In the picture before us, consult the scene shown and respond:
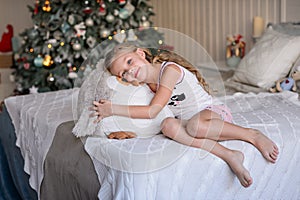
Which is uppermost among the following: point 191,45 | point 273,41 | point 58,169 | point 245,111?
point 191,45

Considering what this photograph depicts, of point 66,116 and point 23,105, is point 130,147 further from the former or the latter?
point 23,105

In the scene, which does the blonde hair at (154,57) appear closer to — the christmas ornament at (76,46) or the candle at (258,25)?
the candle at (258,25)

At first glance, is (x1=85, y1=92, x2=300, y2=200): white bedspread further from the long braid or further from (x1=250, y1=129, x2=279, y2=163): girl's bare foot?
the long braid

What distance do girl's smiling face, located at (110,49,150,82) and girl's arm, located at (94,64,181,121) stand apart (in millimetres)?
82

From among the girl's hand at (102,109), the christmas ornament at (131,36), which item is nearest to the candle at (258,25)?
the christmas ornament at (131,36)

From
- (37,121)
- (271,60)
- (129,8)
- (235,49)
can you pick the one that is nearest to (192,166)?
(37,121)

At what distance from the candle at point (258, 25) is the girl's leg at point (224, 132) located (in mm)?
2291

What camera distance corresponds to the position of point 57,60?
4301mm

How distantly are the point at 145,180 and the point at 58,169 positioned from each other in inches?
26.3

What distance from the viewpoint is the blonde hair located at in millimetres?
1681

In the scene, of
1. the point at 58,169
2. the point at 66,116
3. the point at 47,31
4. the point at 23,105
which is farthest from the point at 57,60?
the point at 58,169

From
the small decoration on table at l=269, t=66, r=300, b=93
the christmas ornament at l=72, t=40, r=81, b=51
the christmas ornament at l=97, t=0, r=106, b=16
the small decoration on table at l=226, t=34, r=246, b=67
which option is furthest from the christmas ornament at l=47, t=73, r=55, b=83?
the small decoration on table at l=269, t=66, r=300, b=93

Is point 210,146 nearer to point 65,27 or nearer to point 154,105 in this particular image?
point 154,105

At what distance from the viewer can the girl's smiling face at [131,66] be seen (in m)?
1.63
